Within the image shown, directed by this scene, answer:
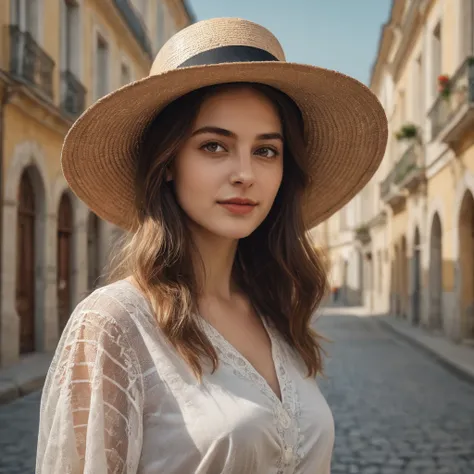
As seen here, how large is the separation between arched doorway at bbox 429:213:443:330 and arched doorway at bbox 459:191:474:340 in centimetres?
299

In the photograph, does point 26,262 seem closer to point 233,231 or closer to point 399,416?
point 399,416

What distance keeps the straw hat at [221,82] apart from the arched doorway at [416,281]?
62.8ft

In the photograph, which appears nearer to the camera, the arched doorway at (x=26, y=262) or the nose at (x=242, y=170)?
the nose at (x=242, y=170)

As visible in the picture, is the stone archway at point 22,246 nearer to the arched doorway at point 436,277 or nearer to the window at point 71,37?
the window at point 71,37

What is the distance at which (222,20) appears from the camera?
1.85m

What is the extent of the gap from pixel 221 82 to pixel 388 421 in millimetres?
5762

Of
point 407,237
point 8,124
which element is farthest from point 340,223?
point 8,124

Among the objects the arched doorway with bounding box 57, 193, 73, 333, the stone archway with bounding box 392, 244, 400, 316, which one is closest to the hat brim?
the arched doorway with bounding box 57, 193, 73, 333

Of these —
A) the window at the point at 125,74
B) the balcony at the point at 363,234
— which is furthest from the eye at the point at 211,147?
the balcony at the point at 363,234

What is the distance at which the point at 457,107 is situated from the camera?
1427 centimetres

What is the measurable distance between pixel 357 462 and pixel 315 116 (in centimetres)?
390

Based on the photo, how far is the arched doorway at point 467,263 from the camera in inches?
582

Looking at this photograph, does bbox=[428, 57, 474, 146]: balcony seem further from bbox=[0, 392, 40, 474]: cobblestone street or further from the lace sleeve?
the lace sleeve

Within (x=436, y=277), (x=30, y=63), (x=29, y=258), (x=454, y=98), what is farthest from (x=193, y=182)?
(x=436, y=277)
